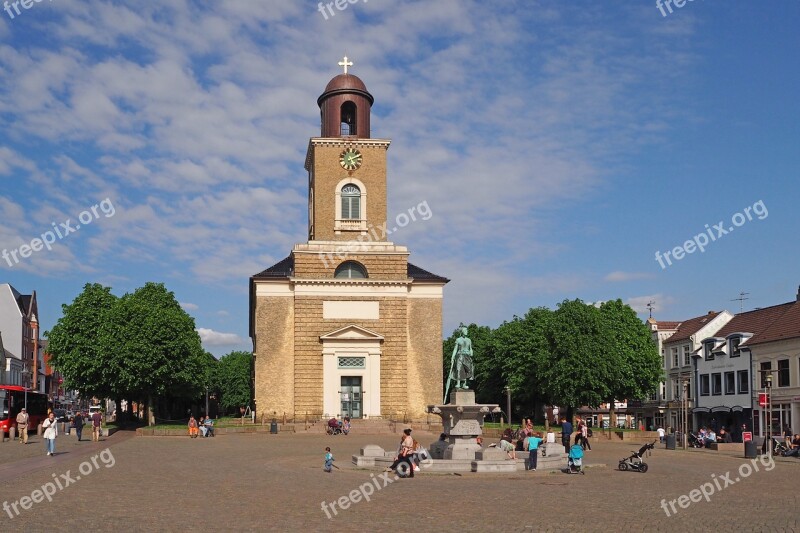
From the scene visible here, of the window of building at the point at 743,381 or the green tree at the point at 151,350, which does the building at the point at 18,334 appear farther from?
the window of building at the point at 743,381

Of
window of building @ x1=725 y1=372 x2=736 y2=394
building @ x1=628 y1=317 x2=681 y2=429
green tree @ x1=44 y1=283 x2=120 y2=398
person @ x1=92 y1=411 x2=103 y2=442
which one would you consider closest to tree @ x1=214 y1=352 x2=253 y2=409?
building @ x1=628 y1=317 x2=681 y2=429

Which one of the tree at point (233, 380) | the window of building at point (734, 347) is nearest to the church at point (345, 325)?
the window of building at point (734, 347)

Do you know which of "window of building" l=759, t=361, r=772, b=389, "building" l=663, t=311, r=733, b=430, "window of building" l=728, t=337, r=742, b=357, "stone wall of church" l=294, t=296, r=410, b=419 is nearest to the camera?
"window of building" l=759, t=361, r=772, b=389

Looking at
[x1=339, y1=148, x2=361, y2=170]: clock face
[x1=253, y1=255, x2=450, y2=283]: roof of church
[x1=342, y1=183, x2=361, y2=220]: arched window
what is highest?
[x1=339, y1=148, x2=361, y2=170]: clock face

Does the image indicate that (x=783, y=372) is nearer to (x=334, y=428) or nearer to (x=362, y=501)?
(x=334, y=428)

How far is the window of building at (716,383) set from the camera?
71.9 metres

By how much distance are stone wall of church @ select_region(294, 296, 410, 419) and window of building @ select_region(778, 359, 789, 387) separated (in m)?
26.6

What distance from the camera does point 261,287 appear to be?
6712 cm

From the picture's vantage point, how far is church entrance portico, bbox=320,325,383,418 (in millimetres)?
66125

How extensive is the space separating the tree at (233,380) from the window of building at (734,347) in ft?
259

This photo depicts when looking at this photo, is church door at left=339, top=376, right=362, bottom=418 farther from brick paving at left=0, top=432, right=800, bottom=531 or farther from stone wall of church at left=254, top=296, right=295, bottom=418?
brick paving at left=0, top=432, right=800, bottom=531

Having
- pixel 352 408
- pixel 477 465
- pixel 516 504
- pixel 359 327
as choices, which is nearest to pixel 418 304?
pixel 359 327

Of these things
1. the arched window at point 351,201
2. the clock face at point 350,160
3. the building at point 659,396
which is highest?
the clock face at point 350,160

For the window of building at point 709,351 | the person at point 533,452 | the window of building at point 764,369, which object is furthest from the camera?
the window of building at point 709,351
